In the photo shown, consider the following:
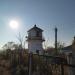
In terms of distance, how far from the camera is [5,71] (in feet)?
48.4

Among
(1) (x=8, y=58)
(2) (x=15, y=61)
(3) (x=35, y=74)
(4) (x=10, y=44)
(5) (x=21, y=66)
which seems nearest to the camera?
(3) (x=35, y=74)

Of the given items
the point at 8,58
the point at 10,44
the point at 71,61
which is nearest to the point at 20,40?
the point at 10,44

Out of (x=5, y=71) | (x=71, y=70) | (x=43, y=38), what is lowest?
(x=5, y=71)

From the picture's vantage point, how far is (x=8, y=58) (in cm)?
1808

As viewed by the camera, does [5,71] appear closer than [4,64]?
Yes

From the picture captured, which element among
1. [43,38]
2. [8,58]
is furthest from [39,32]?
[8,58]

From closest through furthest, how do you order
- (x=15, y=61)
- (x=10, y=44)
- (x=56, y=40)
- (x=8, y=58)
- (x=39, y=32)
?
(x=15, y=61), (x=8, y=58), (x=39, y=32), (x=10, y=44), (x=56, y=40)

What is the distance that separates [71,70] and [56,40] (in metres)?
23.3

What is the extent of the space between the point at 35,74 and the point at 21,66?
3.06 m

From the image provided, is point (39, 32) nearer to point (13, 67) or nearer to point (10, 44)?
point (10, 44)

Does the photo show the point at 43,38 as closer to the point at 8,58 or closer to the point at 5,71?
the point at 8,58

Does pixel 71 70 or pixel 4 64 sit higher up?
pixel 71 70

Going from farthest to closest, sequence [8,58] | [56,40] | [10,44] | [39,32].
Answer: [56,40] < [10,44] < [39,32] < [8,58]

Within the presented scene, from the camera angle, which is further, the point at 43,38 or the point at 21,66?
the point at 43,38
